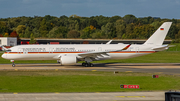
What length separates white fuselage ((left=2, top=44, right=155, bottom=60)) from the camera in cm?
3819

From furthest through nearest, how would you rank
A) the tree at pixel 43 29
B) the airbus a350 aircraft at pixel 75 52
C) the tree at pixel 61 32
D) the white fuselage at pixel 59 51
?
the tree at pixel 43 29 → the tree at pixel 61 32 → the white fuselage at pixel 59 51 → the airbus a350 aircraft at pixel 75 52

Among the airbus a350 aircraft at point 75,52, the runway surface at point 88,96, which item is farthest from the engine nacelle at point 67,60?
the runway surface at point 88,96

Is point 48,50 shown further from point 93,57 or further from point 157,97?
point 157,97

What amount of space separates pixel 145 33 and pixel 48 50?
115699mm

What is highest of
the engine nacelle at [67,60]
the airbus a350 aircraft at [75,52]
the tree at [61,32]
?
the tree at [61,32]

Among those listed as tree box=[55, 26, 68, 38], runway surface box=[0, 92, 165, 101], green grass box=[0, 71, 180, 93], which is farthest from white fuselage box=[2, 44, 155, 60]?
tree box=[55, 26, 68, 38]

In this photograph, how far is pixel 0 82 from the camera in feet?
82.0

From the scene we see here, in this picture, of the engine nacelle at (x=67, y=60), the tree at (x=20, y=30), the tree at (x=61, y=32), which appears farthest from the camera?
the tree at (x=20, y=30)

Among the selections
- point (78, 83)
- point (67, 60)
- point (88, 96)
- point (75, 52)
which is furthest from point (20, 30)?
point (88, 96)

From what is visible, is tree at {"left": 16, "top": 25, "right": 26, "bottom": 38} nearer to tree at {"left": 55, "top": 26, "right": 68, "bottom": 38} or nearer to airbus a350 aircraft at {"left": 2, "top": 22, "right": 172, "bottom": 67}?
tree at {"left": 55, "top": 26, "right": 68, "bottom": 38}

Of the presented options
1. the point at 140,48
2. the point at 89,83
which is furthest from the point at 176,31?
the point at 89,83

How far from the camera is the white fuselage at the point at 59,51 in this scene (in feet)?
125

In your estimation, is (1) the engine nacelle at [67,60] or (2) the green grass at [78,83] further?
(1) the engine nacelle at [67,60]

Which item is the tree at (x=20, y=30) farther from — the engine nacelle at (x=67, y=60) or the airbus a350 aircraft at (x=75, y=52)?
the engine nacelle at (x=67, y=60)
